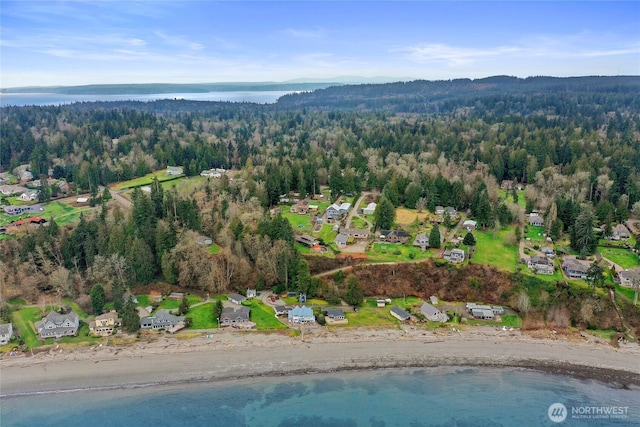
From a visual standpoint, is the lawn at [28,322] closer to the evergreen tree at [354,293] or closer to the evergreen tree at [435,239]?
the evergreen tree at [354,293]

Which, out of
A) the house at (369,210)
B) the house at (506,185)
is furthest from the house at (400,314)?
the house at (506,185)

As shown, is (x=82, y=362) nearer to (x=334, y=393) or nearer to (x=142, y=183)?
(x=334, y=393)

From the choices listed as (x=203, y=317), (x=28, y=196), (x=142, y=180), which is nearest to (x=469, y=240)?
(x=203, y=317)

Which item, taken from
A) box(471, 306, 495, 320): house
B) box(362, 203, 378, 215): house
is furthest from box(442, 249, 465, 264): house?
box(362, 203, 378, 215): house

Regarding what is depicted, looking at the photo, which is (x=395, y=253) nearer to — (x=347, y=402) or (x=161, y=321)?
(x=347, y=402)

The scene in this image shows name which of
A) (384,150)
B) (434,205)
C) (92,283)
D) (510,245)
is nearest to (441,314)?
(510,245)
